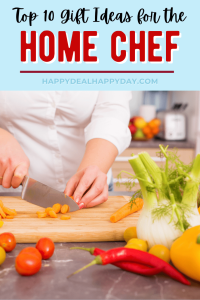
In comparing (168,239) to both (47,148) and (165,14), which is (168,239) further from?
(165,14)

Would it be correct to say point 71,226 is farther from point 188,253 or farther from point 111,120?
point 111,120

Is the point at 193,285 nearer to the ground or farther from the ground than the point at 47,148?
nearer to the ground

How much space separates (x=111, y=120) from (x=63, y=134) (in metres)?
0.29

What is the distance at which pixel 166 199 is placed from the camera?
79 cm

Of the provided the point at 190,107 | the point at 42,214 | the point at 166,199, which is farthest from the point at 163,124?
the point at 166,199

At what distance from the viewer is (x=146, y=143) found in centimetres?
295

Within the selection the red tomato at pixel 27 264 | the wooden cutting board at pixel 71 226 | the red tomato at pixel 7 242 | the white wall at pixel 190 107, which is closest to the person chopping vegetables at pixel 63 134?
the wooden cutting board at pixel 71 226

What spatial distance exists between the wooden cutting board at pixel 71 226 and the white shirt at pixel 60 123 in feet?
1.34

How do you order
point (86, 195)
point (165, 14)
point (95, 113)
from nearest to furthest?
point (86, 195), point (95, 113), point (165, 14)

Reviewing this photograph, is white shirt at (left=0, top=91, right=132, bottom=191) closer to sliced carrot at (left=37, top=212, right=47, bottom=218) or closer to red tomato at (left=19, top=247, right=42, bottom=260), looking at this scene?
sliced carrot at (left=37, top=212, right=47, bottom=218)

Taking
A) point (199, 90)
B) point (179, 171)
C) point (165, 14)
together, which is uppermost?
point (165, 14)

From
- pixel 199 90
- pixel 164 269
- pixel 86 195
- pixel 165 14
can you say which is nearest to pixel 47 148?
pixel 86 195

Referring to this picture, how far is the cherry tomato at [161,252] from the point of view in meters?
0.71

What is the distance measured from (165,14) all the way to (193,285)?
1.82m
